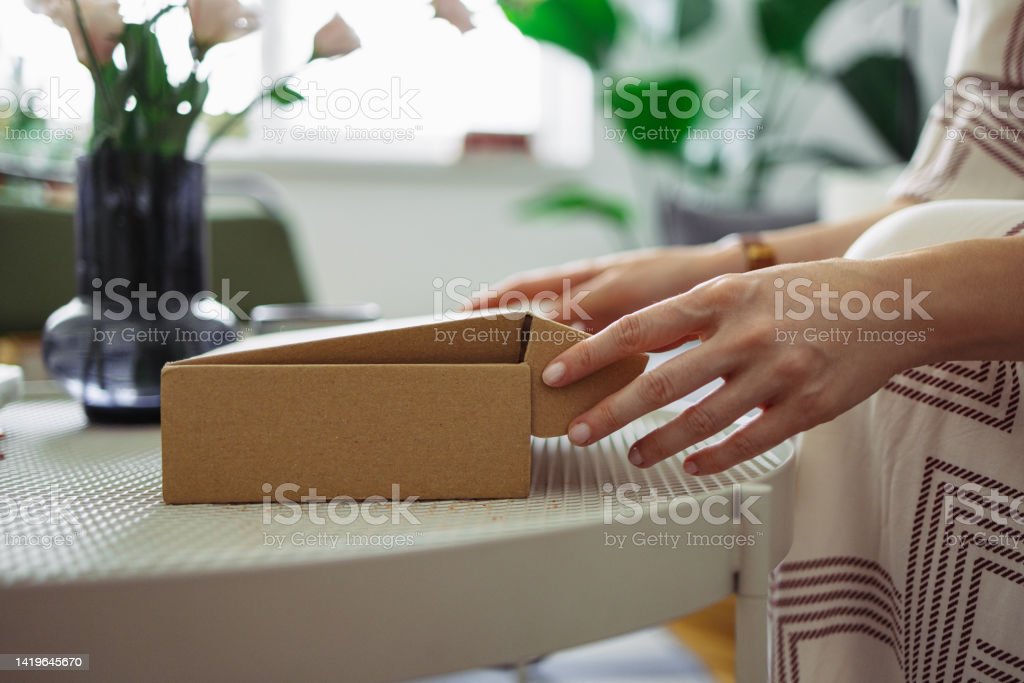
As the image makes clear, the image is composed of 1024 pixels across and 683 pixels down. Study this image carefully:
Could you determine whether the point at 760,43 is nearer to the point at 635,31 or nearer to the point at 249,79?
the point at 635,31

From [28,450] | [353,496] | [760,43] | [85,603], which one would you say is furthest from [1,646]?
[760,43]

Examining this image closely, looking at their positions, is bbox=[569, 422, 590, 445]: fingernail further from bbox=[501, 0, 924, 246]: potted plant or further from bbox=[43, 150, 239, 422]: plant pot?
bbox=[501, 0, 924, 246]: potted plant

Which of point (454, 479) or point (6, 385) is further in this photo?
point (6, 385)

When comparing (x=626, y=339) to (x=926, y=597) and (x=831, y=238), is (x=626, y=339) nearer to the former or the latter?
(x=926, y=597)

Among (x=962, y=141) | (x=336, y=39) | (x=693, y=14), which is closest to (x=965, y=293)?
(x=962, y=141)

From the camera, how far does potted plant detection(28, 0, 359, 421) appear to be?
0.60 metres

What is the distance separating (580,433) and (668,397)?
1.9 inches

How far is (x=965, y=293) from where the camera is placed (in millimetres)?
440

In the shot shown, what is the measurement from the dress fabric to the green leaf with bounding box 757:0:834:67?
6.07 feet

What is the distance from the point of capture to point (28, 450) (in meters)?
0.55

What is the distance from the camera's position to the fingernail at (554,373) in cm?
40

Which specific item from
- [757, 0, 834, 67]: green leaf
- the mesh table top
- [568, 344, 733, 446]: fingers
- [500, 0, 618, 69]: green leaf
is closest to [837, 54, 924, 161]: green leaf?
[757, 0, 834, 67]: green leaf

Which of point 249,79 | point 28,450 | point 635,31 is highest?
point 635,31

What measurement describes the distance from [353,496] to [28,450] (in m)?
0.28
